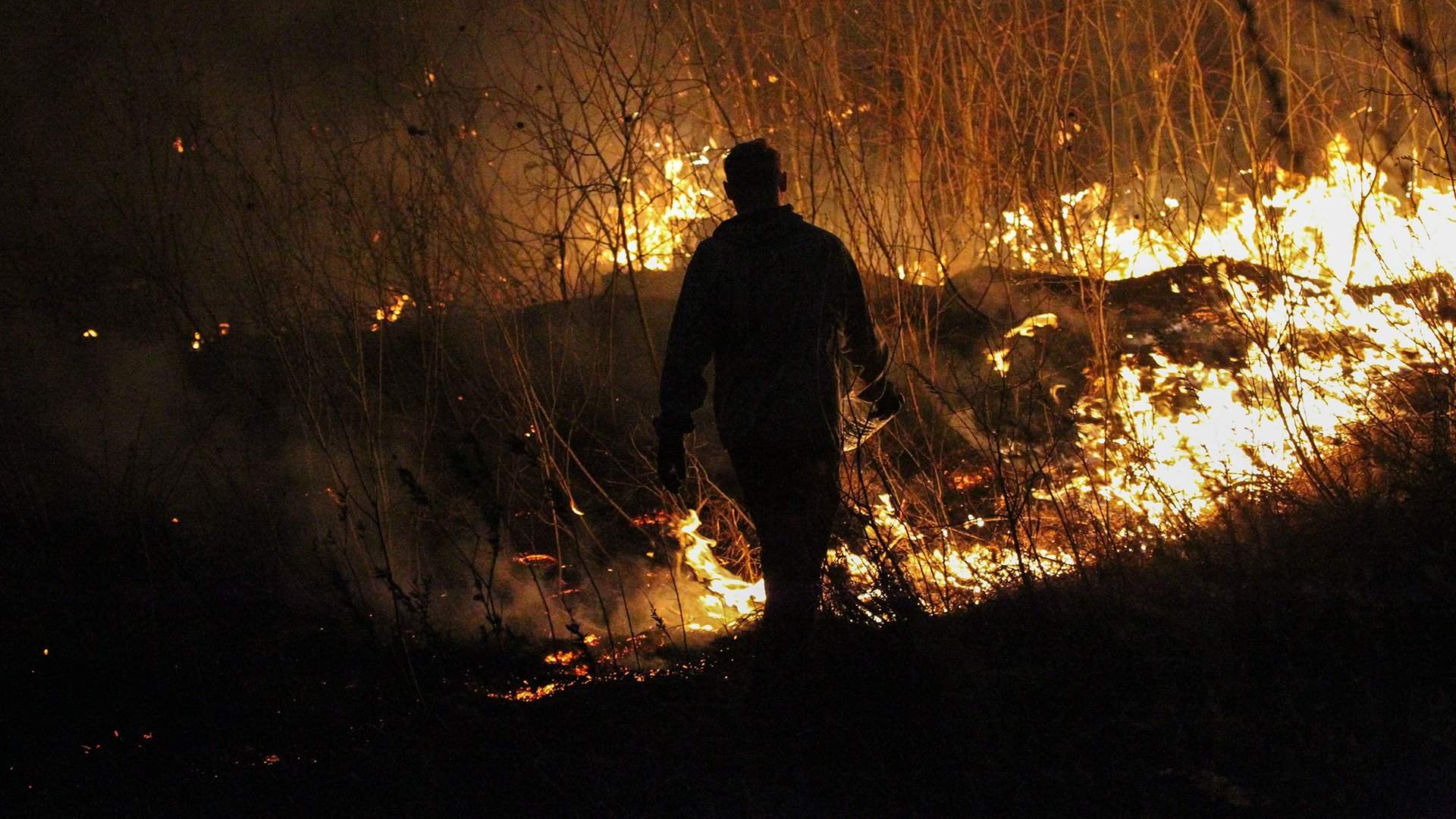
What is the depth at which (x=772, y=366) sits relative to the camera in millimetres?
3656

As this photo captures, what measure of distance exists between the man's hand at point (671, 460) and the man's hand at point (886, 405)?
750 millimetres

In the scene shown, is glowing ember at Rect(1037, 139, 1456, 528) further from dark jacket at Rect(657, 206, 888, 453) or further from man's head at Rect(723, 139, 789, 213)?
man's head at Rect(723, 139, 789, 213)

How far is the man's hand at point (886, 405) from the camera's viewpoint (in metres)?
4.01

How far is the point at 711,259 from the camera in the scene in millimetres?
3611

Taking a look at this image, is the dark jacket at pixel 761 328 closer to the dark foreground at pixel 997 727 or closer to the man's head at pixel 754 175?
the man's head at pixel 754 175

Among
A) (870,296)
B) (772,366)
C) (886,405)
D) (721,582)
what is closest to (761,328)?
(772,366)

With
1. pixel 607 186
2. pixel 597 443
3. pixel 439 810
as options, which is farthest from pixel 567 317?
→ pixel 597 443

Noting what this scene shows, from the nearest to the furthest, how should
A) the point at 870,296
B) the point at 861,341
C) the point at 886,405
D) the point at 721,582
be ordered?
1. the point at 861,341
2. the point at 886,405
3. the point at 721,582
4. the point at 870,296

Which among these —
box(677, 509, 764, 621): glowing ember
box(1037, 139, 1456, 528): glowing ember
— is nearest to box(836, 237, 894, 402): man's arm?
box(1037, 139, 1456, 528): glowing ember

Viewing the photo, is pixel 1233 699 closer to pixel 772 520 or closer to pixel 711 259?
pixel 772 520

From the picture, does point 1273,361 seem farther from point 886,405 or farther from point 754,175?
point 754,175

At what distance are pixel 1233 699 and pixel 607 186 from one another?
2984mm

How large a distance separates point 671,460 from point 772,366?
1.43 feet

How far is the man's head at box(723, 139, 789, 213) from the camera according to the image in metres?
3.56
